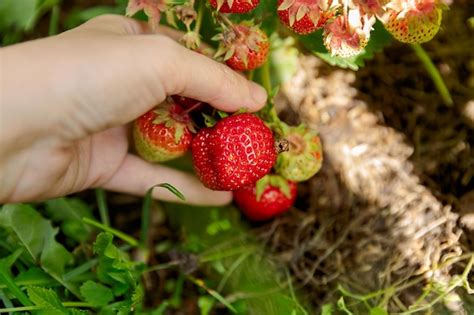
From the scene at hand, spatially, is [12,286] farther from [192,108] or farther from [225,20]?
[225,20]

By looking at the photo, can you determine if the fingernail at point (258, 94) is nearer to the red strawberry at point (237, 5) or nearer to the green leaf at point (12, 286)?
the red strawberry at point (237, 5)

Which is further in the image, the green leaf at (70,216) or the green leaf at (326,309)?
the green leaf at (70,216)

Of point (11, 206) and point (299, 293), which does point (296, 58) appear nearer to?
point (299, 293)

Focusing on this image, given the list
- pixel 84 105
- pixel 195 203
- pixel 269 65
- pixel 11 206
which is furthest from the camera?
pixel 269 65

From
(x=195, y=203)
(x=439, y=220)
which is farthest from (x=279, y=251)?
(x=439, y=220)

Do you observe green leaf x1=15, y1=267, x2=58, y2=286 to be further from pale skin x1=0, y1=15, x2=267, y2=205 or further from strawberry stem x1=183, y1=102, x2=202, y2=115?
strawberry stem x1=183, y1=102, x2=202, y2=115

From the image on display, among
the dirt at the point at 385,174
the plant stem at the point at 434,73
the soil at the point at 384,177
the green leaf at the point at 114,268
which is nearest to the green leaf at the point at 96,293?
the green leaf at the point at 114,268
